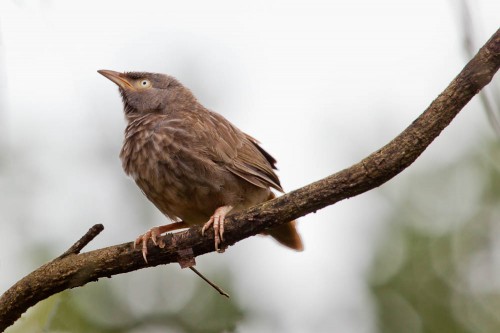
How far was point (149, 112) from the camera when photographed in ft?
18.4

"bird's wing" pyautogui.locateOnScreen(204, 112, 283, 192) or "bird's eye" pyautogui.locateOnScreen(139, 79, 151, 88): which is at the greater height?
"bird's eye" pyautogui.locateOnScreen(139, 79, 151, 88)

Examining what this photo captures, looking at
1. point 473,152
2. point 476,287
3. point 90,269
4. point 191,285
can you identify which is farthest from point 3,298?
point 473,152

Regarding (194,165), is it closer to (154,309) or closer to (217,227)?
(217,227)

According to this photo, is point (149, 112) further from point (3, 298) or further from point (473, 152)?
point (473, 152)

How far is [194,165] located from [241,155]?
493mm

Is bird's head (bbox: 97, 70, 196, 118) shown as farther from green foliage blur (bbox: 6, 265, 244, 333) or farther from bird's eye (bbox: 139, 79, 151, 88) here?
green foliage blur (bbox: 6, 265, 244, 333)

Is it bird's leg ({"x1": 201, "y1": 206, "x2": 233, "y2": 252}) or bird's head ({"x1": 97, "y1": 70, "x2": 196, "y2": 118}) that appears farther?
bird's head ({"x1": 97, "y1": 70, "x2": 196, "y2": 118})

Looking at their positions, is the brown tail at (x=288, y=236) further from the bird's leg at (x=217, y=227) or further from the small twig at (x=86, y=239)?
the small twig at (x=86, y=239)

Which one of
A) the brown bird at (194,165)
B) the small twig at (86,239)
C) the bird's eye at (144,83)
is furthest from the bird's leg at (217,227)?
the bird's eye at (144,83)

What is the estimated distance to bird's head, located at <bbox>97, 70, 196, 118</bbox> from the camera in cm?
568

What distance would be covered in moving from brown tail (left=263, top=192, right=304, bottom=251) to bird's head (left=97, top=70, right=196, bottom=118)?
1.15 m

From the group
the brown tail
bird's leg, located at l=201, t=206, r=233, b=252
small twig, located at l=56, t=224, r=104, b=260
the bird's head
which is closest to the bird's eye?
the bird's head

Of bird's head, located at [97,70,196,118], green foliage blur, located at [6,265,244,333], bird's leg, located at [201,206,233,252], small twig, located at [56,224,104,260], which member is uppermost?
bird's head, located at [97,70,196,118]

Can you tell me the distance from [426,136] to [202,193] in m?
1.97
